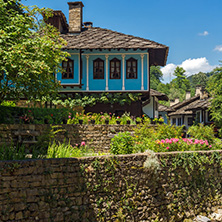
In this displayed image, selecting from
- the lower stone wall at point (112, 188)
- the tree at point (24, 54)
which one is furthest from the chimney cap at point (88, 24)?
the lower stone wall at point (112, 188)

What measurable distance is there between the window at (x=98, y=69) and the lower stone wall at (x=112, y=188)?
9589 mm

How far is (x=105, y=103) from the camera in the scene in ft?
58.2

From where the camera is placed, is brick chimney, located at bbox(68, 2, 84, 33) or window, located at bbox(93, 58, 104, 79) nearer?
window, located at bbox(93, 58, 104, 79)

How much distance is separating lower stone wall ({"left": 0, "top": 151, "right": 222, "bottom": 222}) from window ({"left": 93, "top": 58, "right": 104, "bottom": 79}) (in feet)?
31.5

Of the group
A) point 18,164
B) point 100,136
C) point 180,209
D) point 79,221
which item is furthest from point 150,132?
point 18,164

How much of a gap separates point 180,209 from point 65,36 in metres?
14.4

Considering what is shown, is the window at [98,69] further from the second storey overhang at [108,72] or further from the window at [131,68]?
the window at [131,68]

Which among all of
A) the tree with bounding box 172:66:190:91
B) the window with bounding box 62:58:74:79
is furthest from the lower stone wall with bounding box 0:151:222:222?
the tree with bounding box 172:66:190:91

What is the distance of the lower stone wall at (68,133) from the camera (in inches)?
431

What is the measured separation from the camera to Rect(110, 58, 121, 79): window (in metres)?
17.8

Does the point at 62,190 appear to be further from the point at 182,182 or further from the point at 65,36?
the point at 65,36

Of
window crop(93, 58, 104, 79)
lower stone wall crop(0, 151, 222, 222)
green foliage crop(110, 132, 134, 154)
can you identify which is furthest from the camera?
window crop(93, 58, 104, 79)

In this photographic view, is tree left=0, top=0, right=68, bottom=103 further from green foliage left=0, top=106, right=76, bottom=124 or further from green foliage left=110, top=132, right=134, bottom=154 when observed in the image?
green foliage left=110, top=132, right=134, bottom=154

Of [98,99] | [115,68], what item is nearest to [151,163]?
[98,99]
